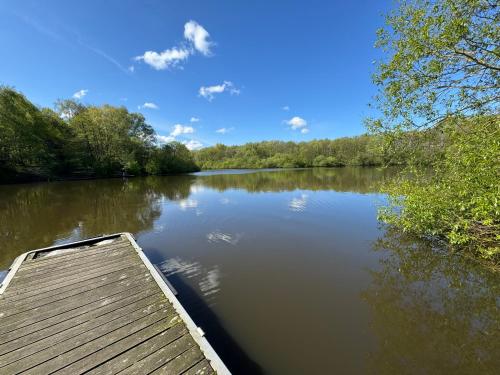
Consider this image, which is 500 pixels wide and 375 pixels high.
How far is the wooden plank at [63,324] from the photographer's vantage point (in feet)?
7.56

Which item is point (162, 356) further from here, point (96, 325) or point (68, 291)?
point (68, 291)

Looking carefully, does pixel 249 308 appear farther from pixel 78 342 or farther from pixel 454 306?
pixel 454 306

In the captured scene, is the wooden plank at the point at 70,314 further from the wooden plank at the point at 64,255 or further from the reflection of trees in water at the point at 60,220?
the reflection of trees in water at the point at 60,220

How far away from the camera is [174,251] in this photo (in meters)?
6.24

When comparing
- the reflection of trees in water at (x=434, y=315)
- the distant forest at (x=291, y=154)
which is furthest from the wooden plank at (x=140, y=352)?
the distant forest at (x=291, y=154)

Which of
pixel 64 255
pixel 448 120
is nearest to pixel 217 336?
pixel 64 255

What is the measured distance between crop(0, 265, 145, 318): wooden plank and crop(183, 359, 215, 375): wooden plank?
2352 mm

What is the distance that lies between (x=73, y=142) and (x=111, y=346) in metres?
40.0

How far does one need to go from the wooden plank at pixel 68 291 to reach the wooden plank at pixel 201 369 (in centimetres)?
235

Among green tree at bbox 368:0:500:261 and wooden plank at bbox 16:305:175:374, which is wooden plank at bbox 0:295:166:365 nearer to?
wooden plank at bbox 16:305:175:374

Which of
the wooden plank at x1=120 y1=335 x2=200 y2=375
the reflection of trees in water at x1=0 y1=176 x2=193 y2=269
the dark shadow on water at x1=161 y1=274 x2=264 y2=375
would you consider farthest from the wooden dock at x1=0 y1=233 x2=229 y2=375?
the reflection of trees in water at x1=0 y1=176 x2=193 y2=269

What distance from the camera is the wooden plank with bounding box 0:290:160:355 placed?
7.56 ft

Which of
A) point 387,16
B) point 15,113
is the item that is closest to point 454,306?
point 387,16

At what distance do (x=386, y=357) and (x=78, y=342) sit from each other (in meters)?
3.72
